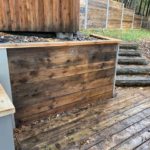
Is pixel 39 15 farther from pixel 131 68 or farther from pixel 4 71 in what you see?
pixel 131 68

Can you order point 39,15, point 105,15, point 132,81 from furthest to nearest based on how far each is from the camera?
point 105,15
point 132,81
point 39,15

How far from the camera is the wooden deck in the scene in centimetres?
196

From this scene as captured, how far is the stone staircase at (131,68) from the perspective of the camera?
3537 mm

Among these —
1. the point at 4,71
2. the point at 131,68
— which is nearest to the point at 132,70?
the point at 131,68

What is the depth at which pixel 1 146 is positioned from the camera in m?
1.20

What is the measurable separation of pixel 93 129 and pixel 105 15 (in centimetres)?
669

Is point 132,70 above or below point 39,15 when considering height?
below

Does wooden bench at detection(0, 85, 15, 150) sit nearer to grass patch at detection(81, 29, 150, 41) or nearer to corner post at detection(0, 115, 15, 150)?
corner post at detection(0, 115, 15, 150)

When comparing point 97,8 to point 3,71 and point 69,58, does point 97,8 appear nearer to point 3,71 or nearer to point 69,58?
point 69,58

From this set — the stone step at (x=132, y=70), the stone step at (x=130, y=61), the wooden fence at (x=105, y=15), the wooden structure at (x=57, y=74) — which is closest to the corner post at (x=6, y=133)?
the wooden structure at (x=57, y=74)

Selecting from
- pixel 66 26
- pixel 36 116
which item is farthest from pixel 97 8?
pixel 36 116

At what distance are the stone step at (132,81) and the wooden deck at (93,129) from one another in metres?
0.69

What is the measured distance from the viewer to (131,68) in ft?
12.6

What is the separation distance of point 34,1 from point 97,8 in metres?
5.64
